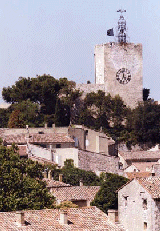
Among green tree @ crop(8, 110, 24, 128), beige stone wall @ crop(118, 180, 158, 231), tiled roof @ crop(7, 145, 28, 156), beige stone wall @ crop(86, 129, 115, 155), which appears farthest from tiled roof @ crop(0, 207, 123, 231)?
green tree @ crop(8, 110, 24, 128)

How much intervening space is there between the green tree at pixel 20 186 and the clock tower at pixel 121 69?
39662mm

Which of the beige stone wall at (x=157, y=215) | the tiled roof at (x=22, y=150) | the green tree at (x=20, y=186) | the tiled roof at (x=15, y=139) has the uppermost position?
the tiled roof at (x=15, y=139)

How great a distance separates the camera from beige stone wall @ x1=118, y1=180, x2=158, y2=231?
54281mm

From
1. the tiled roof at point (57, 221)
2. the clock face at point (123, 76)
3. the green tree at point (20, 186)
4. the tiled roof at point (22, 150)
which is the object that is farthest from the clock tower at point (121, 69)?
the tiled roof at point (57, 221)

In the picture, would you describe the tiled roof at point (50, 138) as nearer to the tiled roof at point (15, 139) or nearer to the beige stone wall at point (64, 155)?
the tiled roof at point (15, 139)

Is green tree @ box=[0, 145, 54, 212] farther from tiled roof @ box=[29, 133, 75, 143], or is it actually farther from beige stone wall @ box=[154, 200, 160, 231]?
tiled roof @ box=[29, 133, 75, 143]

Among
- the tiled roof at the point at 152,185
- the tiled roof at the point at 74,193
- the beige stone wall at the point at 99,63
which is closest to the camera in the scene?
the tiled roof at the point at 152,185

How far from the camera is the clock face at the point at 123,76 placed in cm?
9956

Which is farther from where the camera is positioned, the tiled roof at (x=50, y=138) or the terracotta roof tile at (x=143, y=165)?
the tiled roof at (x=50, y=138)

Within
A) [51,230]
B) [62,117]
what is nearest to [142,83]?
[62,117]

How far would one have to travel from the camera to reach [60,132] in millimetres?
88062

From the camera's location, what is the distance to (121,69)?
100 metres

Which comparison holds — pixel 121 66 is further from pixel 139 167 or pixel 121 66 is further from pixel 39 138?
pixel 139 167

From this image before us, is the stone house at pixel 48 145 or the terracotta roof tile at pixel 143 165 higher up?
the stone house at pixel 48 145
